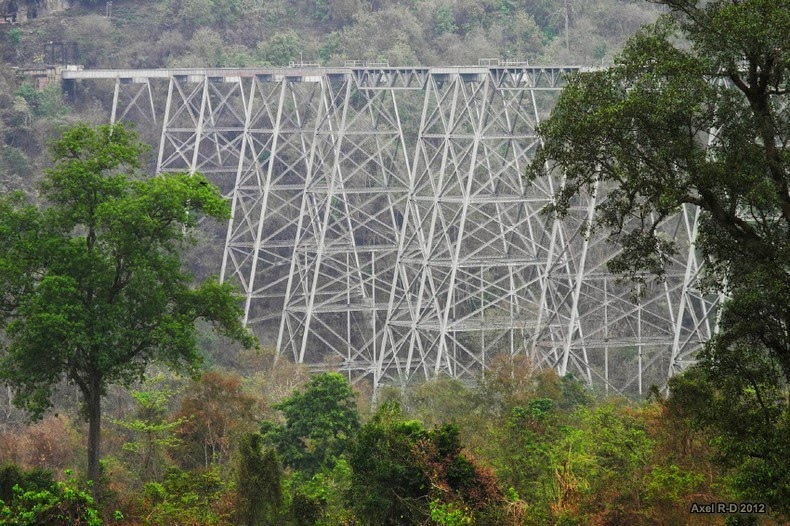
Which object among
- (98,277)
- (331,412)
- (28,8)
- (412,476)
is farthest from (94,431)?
(28,8)

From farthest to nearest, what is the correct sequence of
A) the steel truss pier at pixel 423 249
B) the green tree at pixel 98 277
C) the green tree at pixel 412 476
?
the steel truss pier at pixel 423 249, the green tree at pixel 98 277, the green tree at pixel 412 476

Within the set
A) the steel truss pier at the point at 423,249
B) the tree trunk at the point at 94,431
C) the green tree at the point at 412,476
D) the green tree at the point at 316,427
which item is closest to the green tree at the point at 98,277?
the tree trunk at the point at 94,431

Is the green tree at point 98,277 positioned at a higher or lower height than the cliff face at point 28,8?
lower

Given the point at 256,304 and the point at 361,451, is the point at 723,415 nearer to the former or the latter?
the point at 361,451

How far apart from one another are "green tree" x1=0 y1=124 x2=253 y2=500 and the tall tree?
6.74m

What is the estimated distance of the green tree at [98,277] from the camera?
18297mm

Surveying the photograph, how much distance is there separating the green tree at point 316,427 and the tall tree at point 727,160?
882cm

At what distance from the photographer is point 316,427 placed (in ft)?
70.9

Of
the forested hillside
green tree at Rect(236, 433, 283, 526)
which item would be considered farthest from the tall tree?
green tree at Rect(236, 433, 283, 526)

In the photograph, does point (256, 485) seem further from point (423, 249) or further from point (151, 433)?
point (423, 249)

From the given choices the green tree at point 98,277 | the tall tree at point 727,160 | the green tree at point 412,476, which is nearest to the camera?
the tall tree at point 727,160

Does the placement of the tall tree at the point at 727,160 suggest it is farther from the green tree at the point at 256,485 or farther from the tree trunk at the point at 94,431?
the tree trunk at the point at 94,431

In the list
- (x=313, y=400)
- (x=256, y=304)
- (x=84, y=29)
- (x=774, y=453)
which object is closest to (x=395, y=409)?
(x=313, y=400)

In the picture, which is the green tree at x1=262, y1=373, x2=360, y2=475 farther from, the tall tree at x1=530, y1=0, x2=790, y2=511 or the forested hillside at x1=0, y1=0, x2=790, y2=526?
the tall tree at x1=530, y1=0, x2=790, y2=511
